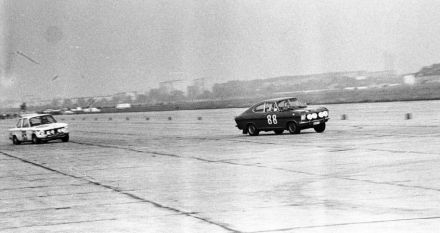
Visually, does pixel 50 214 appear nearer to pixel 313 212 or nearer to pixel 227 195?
pixel 227 195

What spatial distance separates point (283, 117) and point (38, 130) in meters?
12.9

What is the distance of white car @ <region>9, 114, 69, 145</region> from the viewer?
3716 cm

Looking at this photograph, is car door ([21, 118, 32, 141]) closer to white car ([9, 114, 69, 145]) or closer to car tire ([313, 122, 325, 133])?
white car ([9, 114, 69, 145])

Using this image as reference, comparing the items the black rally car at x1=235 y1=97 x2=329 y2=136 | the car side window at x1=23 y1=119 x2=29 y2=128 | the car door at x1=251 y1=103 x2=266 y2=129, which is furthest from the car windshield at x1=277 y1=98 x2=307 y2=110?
the car side window at x1=23 y1=119 x2=29 y2=128

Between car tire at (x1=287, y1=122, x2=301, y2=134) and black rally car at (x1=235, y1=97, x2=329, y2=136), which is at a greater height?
black rally car at (x1=235, y1=97, x2=329, y2=136)

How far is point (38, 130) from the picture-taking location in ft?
122

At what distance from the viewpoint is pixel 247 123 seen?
3309cm

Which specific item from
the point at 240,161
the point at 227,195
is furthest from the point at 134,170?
the point at 227,195

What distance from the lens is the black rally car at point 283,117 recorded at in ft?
100

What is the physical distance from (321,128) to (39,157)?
39.0ft

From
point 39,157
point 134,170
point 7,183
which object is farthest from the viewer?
point 39,157

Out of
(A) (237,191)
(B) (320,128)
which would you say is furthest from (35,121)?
(A) (237,191)

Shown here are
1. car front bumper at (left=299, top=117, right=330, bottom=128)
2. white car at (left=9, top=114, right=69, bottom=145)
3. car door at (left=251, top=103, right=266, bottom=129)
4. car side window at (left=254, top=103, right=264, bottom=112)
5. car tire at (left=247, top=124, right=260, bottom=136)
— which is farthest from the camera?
Answer: white car at (left=9, top=114, right=69, bottom=145)

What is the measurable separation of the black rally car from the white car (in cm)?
971
